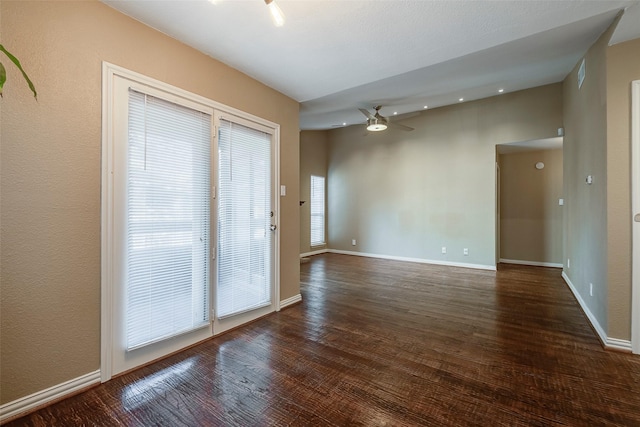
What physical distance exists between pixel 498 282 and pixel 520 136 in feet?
8.69

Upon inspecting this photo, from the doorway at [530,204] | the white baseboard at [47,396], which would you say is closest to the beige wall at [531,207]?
the doorway at [530,204]

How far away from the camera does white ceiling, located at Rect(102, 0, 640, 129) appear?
76.2 inches

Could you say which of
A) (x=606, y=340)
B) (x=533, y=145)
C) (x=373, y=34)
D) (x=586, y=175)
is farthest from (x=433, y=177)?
(x=373, y=34)

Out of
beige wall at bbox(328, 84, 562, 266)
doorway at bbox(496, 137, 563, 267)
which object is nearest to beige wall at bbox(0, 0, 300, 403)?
beige wall at bbox(328, 84, 562, 266)

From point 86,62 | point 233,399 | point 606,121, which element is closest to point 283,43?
point 86,62

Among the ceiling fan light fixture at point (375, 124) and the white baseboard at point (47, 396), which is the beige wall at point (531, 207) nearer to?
the ceiling fan light fixture at point (375, 124)

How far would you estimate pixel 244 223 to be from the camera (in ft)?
9.34

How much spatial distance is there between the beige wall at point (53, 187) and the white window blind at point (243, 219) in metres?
0.95

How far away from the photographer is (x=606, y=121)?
92.5 inches

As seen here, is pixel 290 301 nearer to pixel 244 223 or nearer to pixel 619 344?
pixel 244 223

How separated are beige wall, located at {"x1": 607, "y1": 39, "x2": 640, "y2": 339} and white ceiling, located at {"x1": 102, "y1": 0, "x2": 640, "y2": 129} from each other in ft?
0.71

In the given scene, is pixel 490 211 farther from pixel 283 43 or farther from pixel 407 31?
pixel 283 43

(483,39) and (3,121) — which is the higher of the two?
(483,39)

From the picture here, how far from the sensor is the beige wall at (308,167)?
6914 millimetres
